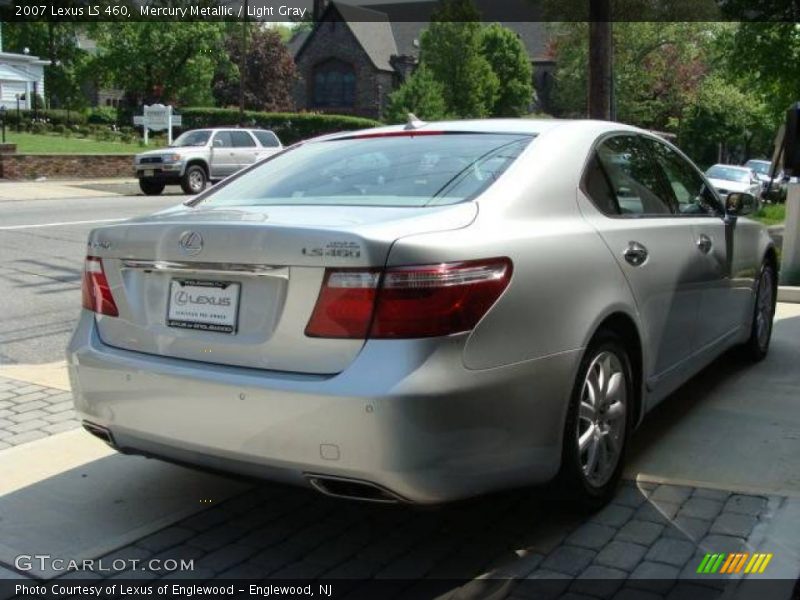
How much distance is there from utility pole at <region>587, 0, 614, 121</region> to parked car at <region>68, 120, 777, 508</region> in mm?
11384

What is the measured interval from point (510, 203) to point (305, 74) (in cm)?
7675

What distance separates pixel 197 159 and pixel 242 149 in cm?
149

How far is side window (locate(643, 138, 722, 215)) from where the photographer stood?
4.91m

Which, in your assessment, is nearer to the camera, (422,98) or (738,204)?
(738,204)

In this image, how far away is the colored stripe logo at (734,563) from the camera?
3273 millimetres

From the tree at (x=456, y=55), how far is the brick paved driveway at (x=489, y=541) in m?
55.2

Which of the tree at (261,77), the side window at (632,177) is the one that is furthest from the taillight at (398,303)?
the tree at (261,77)

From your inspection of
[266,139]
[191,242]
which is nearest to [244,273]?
[191,242]

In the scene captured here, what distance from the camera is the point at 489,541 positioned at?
3572 mm

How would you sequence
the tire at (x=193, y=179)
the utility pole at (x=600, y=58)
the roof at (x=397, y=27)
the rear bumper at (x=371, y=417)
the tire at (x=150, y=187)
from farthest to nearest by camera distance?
the roof at (x=397, y=27), the tire at (x=150, y=187), the tire at (x=193, y=179), the utility pole at (x=600, y=58), the rear bumper at (x=371, y=417)

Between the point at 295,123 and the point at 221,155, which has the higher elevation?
the point at 295,123

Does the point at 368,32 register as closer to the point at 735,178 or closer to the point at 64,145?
the point at 64,145

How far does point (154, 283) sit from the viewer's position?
3.42 m

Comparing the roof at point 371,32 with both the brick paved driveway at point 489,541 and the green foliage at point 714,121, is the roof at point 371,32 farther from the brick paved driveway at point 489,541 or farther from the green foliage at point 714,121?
the brick paved driveway at point 489,541
